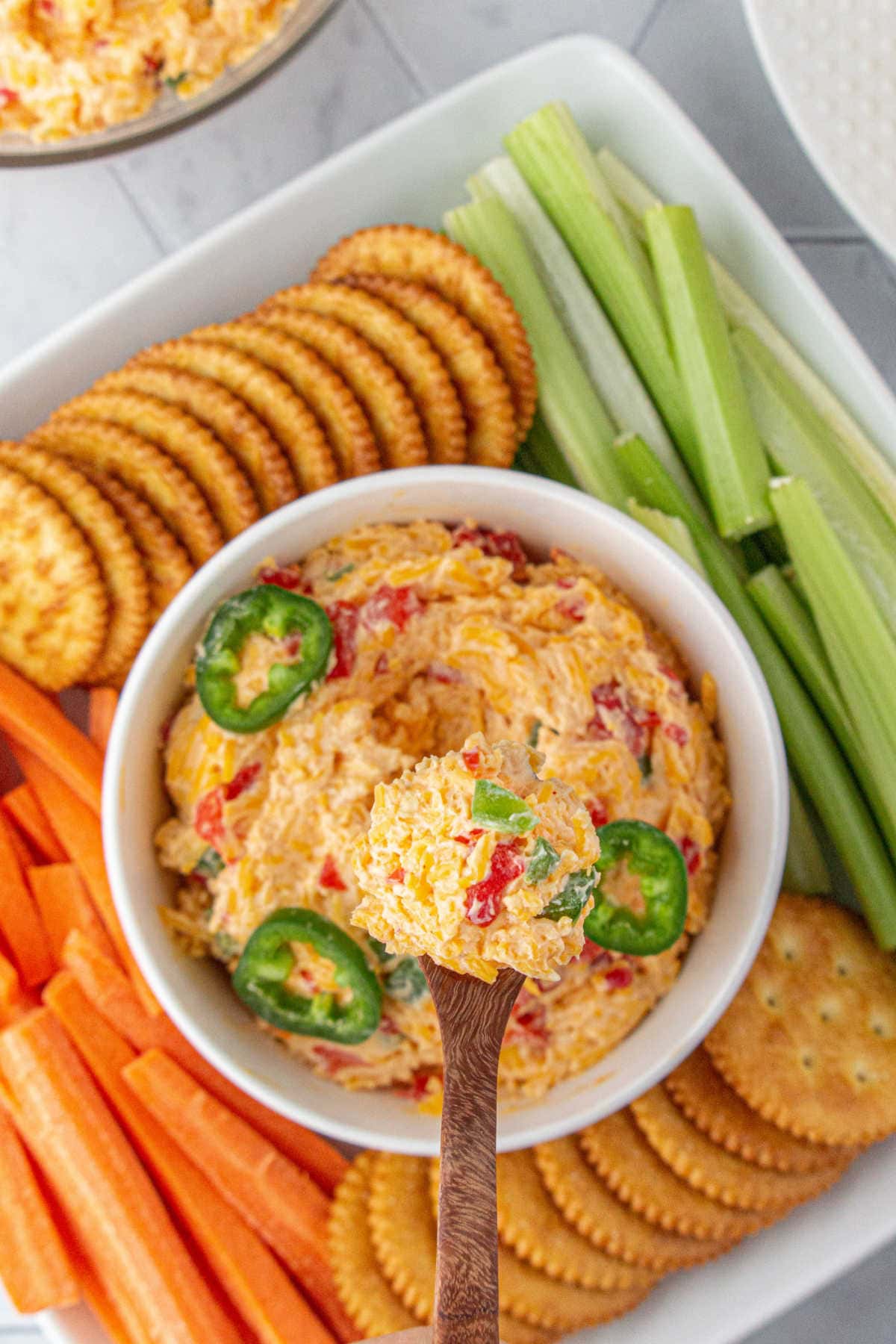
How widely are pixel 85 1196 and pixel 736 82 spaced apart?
269 cm

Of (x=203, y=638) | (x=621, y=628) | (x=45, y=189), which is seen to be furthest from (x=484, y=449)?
(x=45, y=189)

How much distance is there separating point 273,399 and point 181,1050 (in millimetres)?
1244

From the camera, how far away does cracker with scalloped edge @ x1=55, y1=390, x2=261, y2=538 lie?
2258 millimetres

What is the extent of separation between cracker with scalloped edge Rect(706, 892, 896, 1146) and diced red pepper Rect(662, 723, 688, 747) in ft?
1.82

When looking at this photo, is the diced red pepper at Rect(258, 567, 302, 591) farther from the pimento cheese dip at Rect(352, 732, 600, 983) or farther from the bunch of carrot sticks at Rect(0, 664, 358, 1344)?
the pimento cheese dip at Rect(352, 732, 600, 983)

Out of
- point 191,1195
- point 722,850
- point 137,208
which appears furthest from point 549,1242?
point 137,208

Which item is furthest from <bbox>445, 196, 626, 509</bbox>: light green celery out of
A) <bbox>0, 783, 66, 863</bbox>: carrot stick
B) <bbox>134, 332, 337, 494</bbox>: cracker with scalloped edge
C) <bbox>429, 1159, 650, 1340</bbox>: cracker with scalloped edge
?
<bbox>429, 1159, 650, 1340</bbox>: cracker with scalloped edge

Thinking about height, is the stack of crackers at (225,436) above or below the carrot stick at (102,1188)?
above

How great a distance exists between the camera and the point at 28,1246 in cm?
229

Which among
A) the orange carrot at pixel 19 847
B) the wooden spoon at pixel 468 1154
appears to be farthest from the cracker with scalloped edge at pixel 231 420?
the wooden spoon at pixel 468 1154

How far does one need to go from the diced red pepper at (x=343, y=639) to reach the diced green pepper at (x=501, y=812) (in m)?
0.66

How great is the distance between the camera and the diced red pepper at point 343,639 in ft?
6.65

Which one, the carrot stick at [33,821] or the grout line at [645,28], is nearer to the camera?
the carrot stick at [33,821]

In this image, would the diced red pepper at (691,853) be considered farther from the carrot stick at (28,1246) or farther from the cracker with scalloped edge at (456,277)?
the carrot stick at (28,1246)
